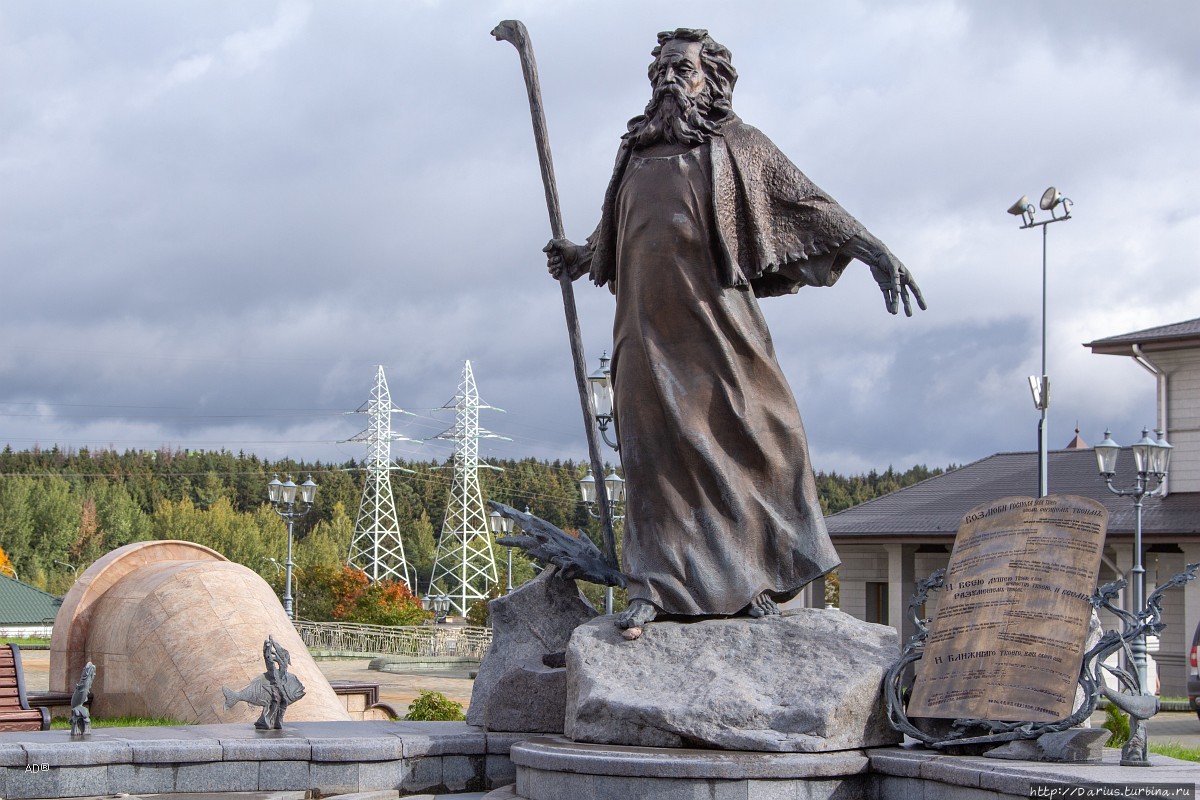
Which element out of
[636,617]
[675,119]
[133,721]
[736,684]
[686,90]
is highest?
[686,90]

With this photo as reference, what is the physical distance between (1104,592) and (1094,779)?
968mm

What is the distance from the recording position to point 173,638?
1148 cm

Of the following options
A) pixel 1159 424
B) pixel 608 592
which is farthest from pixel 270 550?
pixel 608 592

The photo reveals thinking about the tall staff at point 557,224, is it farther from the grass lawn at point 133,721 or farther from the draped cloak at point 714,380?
Answer: the grass lawn at point 133,721

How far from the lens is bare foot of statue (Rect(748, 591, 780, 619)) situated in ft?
21.3

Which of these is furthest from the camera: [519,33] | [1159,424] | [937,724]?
[1159,424]

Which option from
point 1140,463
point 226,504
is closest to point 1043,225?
point 1140,463

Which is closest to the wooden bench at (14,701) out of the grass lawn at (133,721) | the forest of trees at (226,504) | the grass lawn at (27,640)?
the grass lawn at (133,721)

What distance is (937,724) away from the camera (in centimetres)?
579

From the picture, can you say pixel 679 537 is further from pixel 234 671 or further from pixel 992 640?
pixel 234 671

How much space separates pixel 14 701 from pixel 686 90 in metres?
6.78

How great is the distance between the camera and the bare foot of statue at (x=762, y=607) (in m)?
6.50

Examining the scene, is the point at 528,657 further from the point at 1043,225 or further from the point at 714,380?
the point at 1043,225

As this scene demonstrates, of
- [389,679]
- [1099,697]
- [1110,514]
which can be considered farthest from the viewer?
[389,679]
